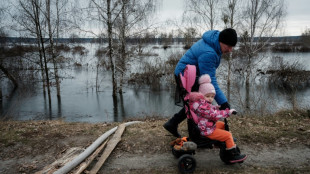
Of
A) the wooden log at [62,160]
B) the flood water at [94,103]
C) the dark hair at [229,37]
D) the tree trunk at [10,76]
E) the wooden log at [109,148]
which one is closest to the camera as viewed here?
the dark hair at [229,37]

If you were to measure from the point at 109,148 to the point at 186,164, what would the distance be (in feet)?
5.30

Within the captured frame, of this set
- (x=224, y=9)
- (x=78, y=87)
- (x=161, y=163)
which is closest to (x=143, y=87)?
(x=78, y=87)

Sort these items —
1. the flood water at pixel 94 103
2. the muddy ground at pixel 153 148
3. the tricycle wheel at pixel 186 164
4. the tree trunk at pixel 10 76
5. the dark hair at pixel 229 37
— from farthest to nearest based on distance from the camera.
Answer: the tree trunk at pixel 10 76 < the flood water at pixel 94 103 < the muddy ground at pixel 153 148 < the tricycle wheel at pixel 186 164 < the dark hair at pixel 229 37

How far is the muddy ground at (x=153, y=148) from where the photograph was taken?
4.16 m

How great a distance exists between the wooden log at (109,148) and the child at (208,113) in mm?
1783

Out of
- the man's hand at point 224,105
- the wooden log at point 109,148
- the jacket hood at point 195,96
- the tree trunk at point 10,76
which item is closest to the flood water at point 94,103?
the tree trunk at point 10,76

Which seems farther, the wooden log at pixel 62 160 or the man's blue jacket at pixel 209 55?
the wooden log at pixel 62 160

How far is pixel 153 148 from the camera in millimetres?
4875

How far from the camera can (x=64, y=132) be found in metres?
5.86

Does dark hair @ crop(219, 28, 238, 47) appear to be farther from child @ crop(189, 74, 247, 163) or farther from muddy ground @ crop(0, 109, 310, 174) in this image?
muddy ground @ crop(0, 109, 310, 174)

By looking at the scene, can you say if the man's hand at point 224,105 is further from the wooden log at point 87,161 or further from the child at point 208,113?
the wooden log at point 87,161

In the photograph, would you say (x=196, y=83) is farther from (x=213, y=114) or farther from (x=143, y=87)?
(x=143, y=87)

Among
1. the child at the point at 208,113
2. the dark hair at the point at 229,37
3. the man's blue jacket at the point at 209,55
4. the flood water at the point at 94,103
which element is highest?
the dark hair at the point at 229,37

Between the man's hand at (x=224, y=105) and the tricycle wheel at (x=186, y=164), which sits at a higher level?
the man's hand at (x=224, y=105)
